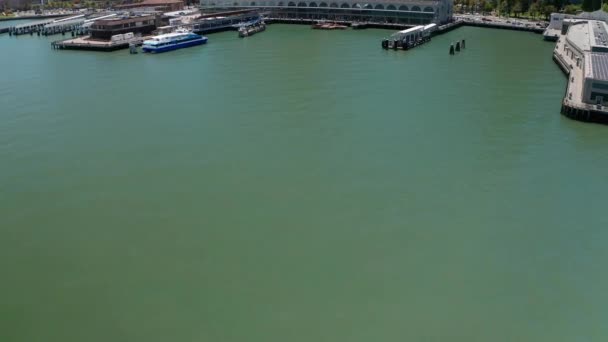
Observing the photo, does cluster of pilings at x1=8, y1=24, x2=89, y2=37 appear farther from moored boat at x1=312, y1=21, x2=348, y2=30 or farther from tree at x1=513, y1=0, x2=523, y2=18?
tree at x1=513, y1=0, x2=523, y2=18

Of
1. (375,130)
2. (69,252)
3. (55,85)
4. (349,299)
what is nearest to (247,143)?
(375,130)

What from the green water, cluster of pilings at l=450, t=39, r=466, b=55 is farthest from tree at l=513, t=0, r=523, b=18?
the green water

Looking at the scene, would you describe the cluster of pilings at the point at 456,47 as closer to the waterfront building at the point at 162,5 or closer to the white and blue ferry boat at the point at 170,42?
the white and blue ferry boat at the point at 170,42

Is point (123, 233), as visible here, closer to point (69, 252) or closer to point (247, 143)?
point (69, 252)

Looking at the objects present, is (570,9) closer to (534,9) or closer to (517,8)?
(534,9)

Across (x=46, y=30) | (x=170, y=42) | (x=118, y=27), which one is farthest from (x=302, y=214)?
(x=46, y=30)

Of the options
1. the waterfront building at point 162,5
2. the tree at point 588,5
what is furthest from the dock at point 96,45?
the tree at point 588,5
